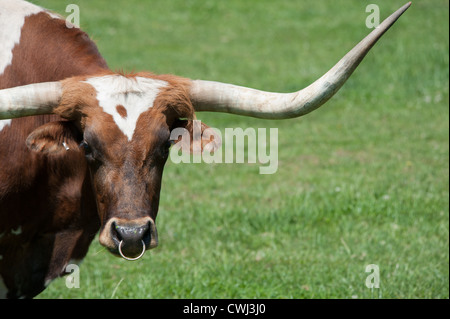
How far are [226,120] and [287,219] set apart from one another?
12.5 ft

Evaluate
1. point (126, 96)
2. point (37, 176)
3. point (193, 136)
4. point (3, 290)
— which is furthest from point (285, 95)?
point (3, 290)

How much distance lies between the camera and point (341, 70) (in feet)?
12.6

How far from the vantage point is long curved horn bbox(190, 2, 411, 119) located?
12.6 ft

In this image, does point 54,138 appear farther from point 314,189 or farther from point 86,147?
point 314,189

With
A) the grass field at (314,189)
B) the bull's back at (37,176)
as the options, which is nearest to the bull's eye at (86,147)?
the bull's back at (37,176)

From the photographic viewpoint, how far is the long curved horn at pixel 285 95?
12.6 ft

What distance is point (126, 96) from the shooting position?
397 centimetres

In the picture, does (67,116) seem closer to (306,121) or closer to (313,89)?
(313,89)

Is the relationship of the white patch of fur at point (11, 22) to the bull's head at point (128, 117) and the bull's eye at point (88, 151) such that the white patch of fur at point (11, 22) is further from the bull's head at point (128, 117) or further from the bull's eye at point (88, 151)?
the bull's eye at point (88, 151)

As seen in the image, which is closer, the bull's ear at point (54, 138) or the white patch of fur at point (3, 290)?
the bull's ear at point (54, 138)

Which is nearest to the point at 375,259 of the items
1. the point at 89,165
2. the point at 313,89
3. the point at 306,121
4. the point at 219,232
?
the point at 219,232

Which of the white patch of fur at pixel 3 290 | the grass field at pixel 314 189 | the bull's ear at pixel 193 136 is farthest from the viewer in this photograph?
the grass field at pixel 314 189

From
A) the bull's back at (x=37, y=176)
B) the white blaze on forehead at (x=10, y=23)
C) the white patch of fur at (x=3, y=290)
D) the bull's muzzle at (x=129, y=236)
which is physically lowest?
the white patch of fur at (x=3, y=290)

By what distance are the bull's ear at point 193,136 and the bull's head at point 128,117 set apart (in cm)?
4
